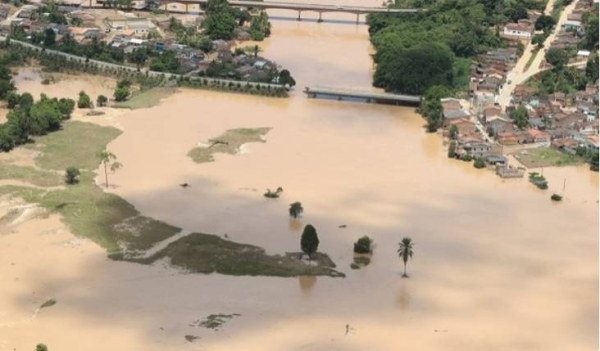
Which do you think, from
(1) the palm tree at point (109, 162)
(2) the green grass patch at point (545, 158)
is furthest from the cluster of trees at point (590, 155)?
(1) the palm tree at point (109, 162)

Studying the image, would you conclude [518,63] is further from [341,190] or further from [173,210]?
[173,210]

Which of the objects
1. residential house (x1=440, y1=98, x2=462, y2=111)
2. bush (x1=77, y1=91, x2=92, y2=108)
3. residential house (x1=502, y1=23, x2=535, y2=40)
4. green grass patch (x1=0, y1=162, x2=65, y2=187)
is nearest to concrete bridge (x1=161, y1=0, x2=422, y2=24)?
residential house (x1=502, y1=23, x2=535, y2=40)

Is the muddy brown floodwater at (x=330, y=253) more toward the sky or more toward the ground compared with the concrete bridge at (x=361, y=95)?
more toward the ground

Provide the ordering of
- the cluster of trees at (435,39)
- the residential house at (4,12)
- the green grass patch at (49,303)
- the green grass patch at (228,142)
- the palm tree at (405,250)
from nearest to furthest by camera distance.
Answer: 1. the green grass patch at (49,303)
2. the palm tree at (405,250)
3. the green grass patch at (228,142)
4. the cluster of trees at (435,39)
5. the residential house at (4,12)

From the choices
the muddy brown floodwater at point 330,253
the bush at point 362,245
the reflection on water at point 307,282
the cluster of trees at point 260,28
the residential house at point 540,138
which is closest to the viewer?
the muddy brown floodwater at point 330,253

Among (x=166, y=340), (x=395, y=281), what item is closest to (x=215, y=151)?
(x=395, y=281)

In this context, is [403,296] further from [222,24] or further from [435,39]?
[222,24]

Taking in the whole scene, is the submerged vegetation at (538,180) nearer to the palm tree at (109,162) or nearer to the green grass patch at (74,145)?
the palm tree at (109,162)
